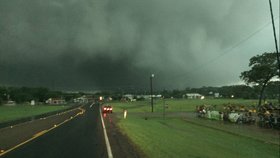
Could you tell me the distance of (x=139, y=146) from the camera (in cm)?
2134

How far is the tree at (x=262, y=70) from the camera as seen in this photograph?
3617 inches

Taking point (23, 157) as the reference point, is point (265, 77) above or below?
above

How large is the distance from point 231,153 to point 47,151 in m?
9.96

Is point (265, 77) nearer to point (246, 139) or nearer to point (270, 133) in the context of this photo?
point (270, 133)

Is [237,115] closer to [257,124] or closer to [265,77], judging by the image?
[257,124]

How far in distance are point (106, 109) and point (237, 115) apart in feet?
136

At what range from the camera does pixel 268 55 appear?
92.5m

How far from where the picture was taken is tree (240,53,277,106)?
9188 cm

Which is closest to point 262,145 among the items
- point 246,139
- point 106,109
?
point 246,139

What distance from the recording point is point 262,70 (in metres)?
92.9

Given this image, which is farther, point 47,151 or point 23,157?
point 47,151

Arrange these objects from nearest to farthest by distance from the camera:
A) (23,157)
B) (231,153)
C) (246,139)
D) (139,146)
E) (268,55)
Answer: (23,157) → (139,146) → (231,153) → (246,139) → (268,55)

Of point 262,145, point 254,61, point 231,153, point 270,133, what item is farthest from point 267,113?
point 254,61

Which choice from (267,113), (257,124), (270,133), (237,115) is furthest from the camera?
(237,115)
